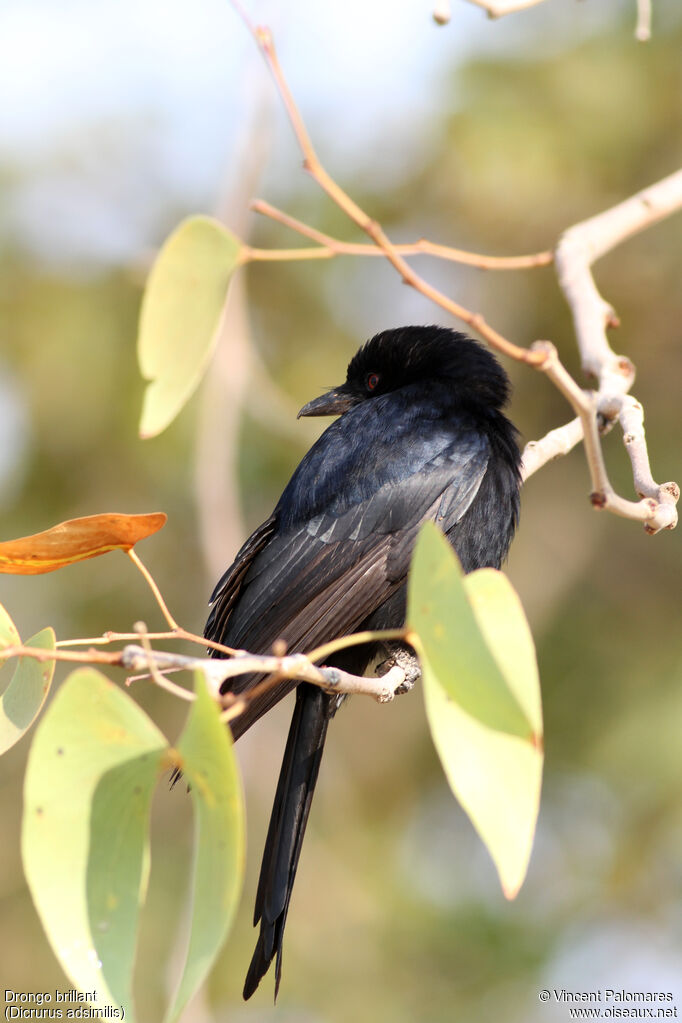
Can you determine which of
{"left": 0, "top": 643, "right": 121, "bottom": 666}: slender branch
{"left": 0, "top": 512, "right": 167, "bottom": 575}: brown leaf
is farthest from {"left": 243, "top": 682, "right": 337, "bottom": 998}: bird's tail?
{"left": 0, "top": 643, "right": 121, "bottom": 666}: slender branch

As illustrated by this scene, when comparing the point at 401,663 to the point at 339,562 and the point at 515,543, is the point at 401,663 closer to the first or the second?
the point at 339,562

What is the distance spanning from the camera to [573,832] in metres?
7.54

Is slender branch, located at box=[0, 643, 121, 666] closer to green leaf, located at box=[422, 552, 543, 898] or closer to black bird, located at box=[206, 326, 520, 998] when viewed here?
green leaf, located at box=[422, 552, 543, 898]

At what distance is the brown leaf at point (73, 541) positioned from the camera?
2230mm

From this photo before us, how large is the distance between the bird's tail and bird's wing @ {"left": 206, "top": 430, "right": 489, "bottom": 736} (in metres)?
0.25

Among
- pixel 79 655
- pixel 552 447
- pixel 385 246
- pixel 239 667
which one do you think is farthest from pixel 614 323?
pixel 79 655

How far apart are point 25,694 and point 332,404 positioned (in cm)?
233

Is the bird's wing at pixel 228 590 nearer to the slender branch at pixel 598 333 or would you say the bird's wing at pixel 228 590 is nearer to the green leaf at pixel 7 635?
the slender branch at pixel 598 333

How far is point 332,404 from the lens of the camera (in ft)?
14.0

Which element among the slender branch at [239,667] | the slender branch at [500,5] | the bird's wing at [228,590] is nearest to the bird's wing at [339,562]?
the bird's wing at [228,590]

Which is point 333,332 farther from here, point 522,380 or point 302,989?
point 302,989

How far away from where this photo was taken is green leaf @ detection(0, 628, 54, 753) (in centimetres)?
208

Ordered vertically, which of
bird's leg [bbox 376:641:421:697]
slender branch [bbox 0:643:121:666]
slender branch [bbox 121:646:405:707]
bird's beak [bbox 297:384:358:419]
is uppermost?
bird's beak [bbox 297:384:358:419]

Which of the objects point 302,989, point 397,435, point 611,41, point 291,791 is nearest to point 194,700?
point 291,791
